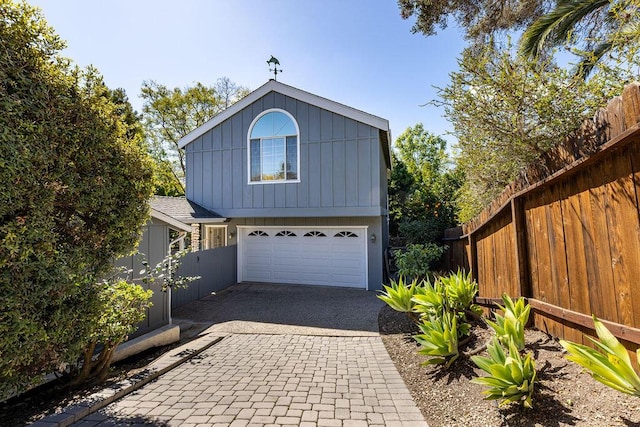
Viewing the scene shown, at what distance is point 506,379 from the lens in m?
2.69

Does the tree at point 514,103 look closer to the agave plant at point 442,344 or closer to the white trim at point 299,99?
the agave plant at point 442,344

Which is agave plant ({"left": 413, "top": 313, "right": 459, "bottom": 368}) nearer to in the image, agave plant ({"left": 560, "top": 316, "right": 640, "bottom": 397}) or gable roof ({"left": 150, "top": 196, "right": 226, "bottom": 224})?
agave plant ({"left": 560, "top": 316, "right": 640, "bottom": 397})

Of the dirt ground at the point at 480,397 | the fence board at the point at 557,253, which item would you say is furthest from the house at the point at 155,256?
the fence board at the point at 557,253

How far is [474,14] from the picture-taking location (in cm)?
883

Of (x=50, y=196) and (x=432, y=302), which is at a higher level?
(x=50, y=196)

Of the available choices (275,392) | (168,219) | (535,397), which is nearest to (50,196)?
(275,392)

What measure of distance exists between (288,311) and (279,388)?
13.4 ft

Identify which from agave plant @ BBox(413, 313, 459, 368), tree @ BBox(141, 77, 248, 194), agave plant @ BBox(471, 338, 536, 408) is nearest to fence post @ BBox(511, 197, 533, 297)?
agave plant @ BBox(413, 313, 459, 368)

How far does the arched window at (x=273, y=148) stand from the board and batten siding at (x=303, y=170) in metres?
0.20

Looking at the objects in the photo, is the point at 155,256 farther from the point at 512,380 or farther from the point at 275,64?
the point at 275,64

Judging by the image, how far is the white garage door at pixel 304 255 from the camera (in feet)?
34.8

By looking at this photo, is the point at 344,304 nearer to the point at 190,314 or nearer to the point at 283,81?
the point at 190,314

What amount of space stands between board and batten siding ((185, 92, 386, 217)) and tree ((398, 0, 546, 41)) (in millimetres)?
3304

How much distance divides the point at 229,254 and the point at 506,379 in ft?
32.8
